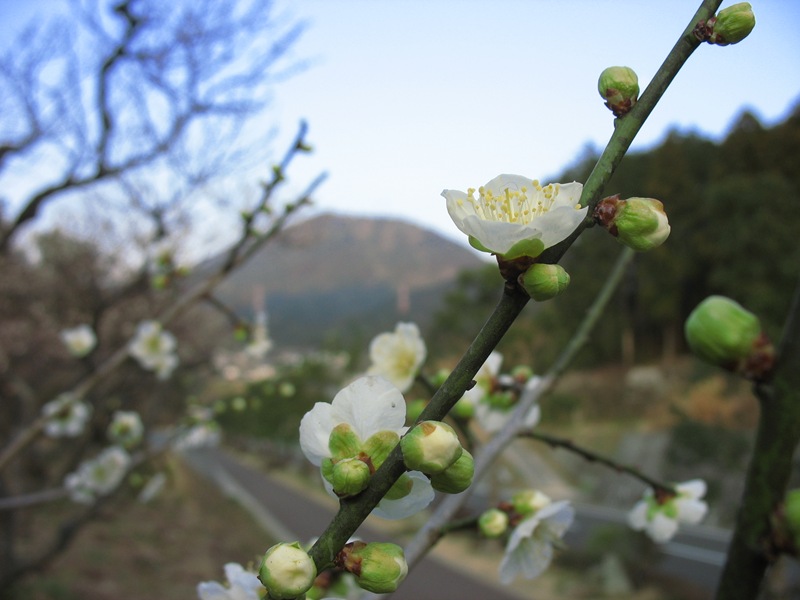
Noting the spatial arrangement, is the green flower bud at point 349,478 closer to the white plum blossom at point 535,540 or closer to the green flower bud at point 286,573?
the green flower bud at point 286,573

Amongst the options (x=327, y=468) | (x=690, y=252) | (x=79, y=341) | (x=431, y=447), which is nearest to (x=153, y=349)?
(x=79, y=341)

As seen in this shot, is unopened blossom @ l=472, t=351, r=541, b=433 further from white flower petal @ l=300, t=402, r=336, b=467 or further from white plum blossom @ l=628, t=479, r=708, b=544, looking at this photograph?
white flower petal @ l=300, t=402, r=336, b=467

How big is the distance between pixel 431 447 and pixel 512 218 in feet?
1.07

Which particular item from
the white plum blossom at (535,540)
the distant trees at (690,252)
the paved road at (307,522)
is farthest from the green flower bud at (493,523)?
the distant trees at (690,252)

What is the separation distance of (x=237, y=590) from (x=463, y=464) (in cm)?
28

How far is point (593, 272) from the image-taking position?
16.6m

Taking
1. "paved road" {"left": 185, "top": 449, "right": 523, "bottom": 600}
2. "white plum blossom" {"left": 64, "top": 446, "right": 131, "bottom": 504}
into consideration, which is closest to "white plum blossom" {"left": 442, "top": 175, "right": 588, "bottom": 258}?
"paved road" {"left": 185, "top": 449, "right": 523, "bottom": 600}

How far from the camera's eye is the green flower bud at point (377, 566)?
1.56 ft

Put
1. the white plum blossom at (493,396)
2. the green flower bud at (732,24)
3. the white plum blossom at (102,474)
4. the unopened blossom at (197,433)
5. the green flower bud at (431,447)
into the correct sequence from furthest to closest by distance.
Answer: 1. the white plum blossom at (102,474)
2. the unopened blossom at (197,433)
3. the white plum blossom at (493,396)
4. the green flower bud at (732,24)
5. the green flower bud at (431,447)

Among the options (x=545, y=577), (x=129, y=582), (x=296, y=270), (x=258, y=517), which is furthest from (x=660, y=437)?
(x=296, y=270)

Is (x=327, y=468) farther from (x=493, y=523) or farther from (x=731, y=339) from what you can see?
(x=493, y=523)

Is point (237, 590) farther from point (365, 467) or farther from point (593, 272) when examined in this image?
point (593, 272)

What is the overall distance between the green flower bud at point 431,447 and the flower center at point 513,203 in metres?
0.27

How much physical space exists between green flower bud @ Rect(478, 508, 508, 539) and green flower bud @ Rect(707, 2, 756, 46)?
26.9 inches
